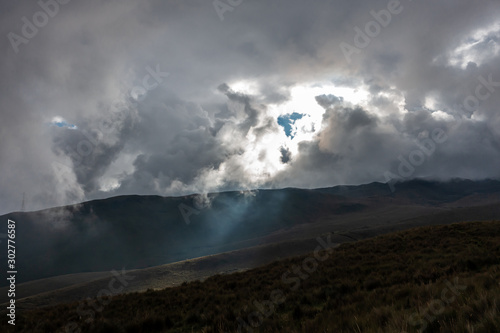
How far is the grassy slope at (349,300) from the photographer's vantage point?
561cm

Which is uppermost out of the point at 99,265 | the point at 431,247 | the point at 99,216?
the point at 99,216

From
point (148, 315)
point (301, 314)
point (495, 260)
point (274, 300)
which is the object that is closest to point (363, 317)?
point (301, 314)

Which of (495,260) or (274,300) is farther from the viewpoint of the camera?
(495,260)

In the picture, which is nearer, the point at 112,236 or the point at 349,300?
the point at 349,300

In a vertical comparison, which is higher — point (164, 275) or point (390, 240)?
point (390, 240)

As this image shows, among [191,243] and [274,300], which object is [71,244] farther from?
[274,300]

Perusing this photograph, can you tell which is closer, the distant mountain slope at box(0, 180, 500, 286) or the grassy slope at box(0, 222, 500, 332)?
the grassy slope at box(0, 222, 500, 332)

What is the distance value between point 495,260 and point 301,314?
10168 mm

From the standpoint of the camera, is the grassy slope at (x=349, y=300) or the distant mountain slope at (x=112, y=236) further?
the distant mountain slope at (x=112, y=236)

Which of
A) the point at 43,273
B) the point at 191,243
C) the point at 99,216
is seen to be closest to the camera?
the point at 43,273

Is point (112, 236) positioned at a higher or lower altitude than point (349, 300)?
higher

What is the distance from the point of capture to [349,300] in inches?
363

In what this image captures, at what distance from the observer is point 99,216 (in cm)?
18962

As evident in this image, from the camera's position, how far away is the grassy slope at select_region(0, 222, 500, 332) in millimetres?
5609
